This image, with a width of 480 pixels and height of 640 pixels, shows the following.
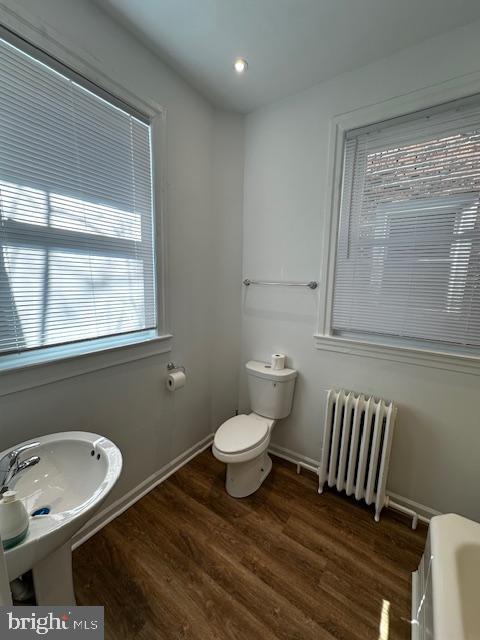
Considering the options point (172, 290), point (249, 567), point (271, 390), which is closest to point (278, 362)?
point (271, 390)

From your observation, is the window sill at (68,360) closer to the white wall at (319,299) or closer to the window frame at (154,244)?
the window frame at (154,244)

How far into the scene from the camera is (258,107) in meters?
1.87

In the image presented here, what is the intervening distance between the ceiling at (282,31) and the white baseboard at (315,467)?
8.23 feet

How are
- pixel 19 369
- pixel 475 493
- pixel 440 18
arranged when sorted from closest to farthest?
pixel 19 369 → pixel 440 18 → pixel 475 493

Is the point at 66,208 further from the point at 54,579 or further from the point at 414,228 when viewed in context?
the point at 414,228

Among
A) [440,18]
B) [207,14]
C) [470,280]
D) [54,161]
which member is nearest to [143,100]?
[207,14]

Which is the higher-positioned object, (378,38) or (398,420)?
(378,38)

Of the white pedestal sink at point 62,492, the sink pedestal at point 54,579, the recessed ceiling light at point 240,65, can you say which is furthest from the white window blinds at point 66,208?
the sink pedestal at point 54,579

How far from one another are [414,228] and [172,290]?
4.84 ft

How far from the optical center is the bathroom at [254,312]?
1.07 meters

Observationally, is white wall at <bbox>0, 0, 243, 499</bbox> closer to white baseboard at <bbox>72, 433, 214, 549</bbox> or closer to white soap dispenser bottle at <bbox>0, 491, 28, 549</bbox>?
white baseboard at <bbox>72, 433, 214, 549</bbox>

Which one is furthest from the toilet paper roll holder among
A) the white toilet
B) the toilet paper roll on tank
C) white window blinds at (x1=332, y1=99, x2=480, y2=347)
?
white window blinds at (x1=332, y1=99, x2=480, y2=347)

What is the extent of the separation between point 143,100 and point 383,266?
1.64 meters

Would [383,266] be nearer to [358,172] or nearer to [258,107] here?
[358,172]
